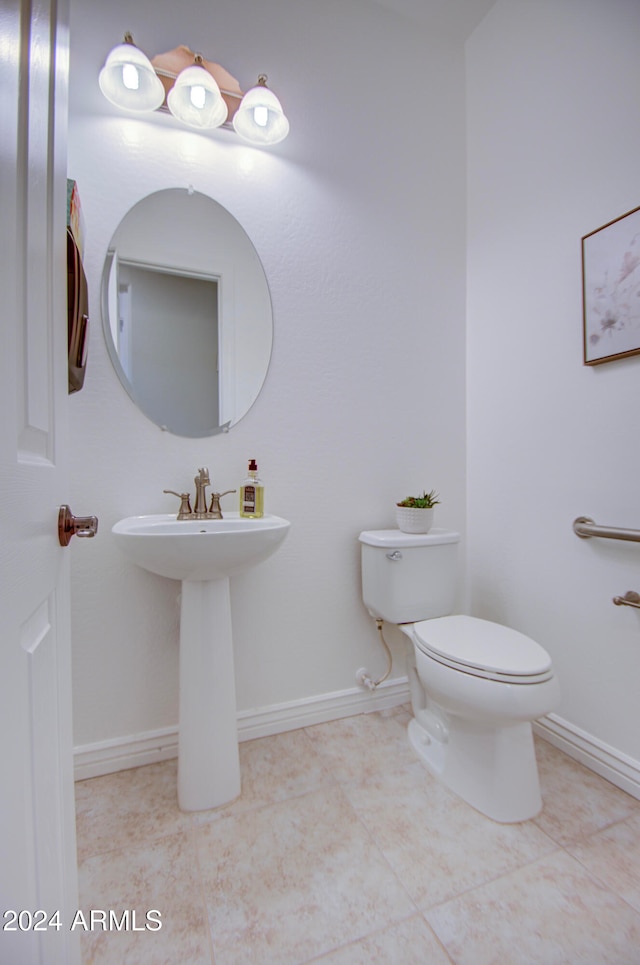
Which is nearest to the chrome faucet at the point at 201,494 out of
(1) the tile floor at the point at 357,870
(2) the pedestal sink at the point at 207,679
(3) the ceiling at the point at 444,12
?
(2) the pedestal sink at the point at 207,679

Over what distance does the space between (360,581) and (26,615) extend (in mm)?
1360

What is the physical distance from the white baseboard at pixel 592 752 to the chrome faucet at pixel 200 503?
136cm

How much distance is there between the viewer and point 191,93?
1.38 metres

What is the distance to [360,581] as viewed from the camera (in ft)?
5.64

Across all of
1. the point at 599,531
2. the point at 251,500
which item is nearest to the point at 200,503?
the point at 251,500

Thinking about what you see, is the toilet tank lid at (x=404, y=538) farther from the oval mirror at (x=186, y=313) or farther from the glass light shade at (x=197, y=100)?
the glass light shade at (x=197, y=100)

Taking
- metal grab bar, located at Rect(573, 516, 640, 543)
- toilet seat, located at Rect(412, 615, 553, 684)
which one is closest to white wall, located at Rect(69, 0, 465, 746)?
toilet seat, located at Rect(412, 615, 553, 684)

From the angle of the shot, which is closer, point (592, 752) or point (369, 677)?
point (592, 752)

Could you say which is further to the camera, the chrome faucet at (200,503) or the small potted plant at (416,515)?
the small potted plant at (416,515)

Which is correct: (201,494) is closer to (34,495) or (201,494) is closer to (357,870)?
(34,495)

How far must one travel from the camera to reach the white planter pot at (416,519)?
1.59 m

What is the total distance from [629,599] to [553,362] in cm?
82

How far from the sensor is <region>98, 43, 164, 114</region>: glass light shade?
126 centimetres

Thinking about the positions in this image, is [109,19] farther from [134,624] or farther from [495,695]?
[495,695]
